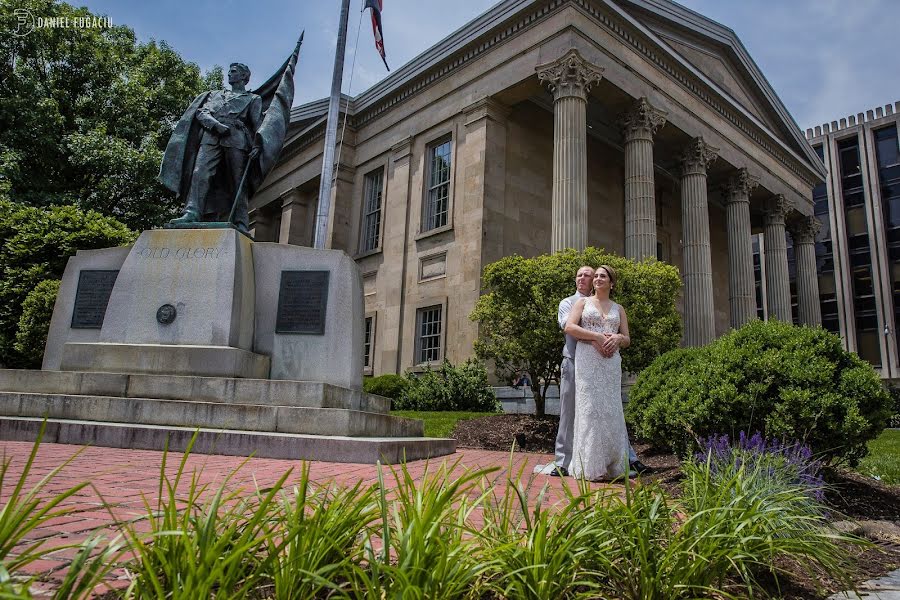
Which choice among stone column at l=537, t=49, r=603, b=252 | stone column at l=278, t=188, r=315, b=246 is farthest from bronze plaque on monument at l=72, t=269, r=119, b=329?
stone column at l=278, t=188, r=315, b=246

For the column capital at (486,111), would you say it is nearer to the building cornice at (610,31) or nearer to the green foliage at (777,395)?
the building cornice at (610,31)

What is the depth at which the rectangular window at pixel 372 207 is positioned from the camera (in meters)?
28.4

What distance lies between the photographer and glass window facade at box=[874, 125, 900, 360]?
4725cm

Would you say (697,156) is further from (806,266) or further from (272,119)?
(272,119)

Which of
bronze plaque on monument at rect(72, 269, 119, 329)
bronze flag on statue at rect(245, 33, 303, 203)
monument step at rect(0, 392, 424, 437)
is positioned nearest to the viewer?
monument step at rect(0, 392, 424, 437)

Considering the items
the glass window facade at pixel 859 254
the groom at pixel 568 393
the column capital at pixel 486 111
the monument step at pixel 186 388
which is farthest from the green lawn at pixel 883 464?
the glass window facade at pixel 859 254

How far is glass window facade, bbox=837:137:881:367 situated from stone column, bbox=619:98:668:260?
118 feet

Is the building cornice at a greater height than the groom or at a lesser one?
greater

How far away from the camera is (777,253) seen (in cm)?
3173

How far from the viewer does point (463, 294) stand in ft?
71.9

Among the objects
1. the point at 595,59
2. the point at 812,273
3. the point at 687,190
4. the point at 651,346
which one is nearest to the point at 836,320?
the point at 812,273

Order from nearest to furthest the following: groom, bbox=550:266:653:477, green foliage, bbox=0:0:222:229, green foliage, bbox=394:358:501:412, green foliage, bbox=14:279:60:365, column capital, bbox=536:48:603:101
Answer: groom, bbox=550:266:653:477, green foliage, bbox=14:279:60:365, green foliage, bbox=394:358:501:412, column capital, bbox=536:48:603:101, green foliage, bbox=0:0:222:229

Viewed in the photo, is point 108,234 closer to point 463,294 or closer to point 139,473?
point 463,294

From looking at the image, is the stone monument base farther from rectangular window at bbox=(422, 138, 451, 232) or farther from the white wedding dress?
rectangular window at bbox=(422, 138, 451, 232)
